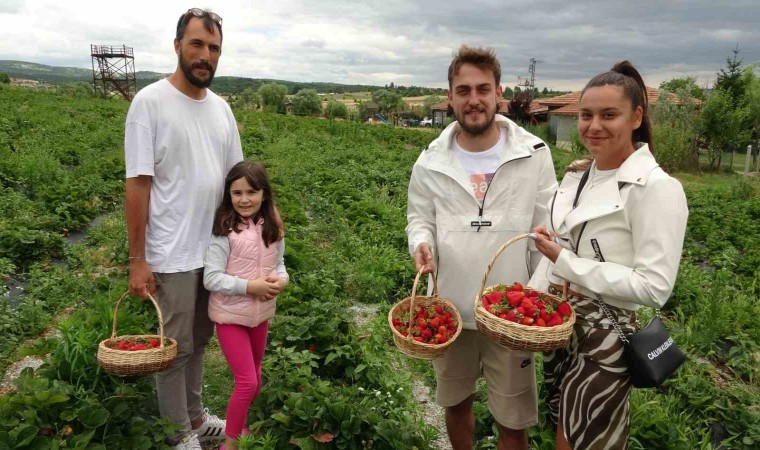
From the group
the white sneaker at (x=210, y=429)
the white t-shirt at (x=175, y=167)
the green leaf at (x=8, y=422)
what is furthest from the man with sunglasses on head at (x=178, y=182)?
the green leaf at (x=8, y=422)

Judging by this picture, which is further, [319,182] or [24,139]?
[24,139]

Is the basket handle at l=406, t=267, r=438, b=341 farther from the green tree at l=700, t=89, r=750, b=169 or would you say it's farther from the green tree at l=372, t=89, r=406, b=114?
the green tree at l=372, t=89, r=406, b=114

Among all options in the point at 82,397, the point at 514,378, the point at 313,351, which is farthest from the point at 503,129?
the point at 82,397

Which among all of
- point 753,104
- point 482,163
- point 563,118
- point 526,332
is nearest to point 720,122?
point 753,104

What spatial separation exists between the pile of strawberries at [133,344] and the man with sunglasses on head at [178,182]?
100 millimetres

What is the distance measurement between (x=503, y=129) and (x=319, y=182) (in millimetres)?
7688

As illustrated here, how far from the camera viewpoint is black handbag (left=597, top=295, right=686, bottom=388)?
2.03 meters

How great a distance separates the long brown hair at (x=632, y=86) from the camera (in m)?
2.16

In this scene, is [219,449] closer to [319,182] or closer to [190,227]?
[190,227]

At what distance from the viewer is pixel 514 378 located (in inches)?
105

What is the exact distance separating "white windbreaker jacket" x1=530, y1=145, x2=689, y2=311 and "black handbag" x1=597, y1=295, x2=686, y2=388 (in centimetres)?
13

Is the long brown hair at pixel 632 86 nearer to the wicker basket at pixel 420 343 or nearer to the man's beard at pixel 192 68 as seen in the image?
the wicker basket at pixel 420 343

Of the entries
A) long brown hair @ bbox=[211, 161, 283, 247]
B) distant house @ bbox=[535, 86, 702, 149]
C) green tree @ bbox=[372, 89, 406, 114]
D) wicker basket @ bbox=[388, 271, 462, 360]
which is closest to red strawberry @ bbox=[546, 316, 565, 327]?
wicker basket @ bbox=[388, 271, 462, 360]

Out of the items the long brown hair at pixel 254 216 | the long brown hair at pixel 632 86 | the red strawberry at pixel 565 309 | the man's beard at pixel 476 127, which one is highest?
the long brown hair at pixel 632 86
